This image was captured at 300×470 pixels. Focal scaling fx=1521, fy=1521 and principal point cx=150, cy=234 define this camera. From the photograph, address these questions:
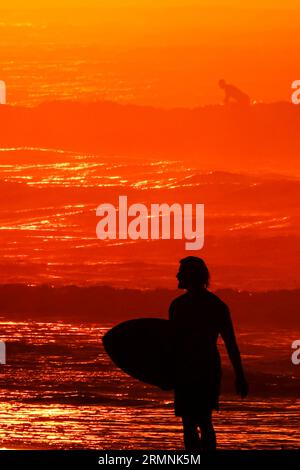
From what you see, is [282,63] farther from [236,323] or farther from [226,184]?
[236,323]

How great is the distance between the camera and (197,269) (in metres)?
8.20

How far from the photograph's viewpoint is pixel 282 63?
194 feet

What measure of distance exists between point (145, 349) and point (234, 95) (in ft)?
150

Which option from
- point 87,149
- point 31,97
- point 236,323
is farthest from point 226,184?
point 236,323

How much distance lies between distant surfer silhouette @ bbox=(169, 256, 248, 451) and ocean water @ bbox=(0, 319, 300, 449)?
1.77m

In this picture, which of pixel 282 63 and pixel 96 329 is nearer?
pixel 96 329

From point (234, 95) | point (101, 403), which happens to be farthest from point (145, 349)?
point (234, 95)

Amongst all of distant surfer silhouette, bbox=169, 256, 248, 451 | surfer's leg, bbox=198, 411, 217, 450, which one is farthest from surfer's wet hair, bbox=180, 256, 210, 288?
surfer's leg, bbox=198, 411, 217, 450

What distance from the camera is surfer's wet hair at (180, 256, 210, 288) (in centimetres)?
820

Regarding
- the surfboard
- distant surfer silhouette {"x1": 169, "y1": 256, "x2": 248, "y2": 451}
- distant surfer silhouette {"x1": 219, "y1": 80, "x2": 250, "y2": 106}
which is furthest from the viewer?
distant surfer silhouette {"x1": 219, "y1": 80, "x2": 250, "y2": 106}

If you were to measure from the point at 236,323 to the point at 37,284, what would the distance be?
205 inches

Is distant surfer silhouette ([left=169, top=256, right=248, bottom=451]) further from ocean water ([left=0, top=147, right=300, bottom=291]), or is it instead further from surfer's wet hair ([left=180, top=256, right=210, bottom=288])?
ocean water ([left=0, top=147, right=300, bottom=291])

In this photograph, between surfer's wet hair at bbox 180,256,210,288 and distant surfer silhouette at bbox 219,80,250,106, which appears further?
distant surfer silhouette at bbox 219,80,250,106

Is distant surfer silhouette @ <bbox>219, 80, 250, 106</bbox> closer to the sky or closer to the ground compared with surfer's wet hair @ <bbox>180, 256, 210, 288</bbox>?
closer to the sky
